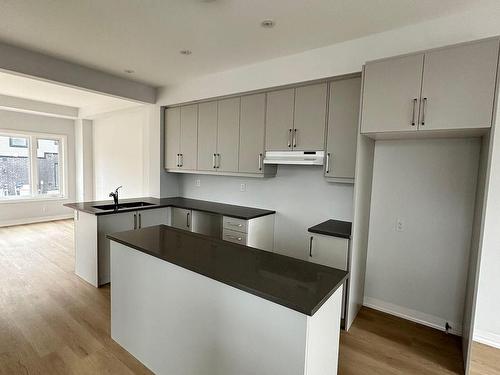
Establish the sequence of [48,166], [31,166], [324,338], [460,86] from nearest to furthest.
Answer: [324,338] → [460,86] → [31,166] → [48,166]

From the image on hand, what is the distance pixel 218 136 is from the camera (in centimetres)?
393

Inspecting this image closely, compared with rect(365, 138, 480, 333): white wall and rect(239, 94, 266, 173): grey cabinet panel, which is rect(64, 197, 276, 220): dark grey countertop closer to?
rect(239, 94, 266, 173): grey cabinet panel

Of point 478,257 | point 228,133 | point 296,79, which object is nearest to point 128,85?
point 228,133

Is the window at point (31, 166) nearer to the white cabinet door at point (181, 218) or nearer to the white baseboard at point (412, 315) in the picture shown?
the white cabinet door at point (181, 218)

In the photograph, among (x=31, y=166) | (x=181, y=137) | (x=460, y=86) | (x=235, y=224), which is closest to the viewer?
(x=460, y=86)

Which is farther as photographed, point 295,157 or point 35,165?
point 35,165

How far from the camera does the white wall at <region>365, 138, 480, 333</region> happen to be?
252 cm

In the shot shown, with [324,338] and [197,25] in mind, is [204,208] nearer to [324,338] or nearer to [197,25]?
[197,25]

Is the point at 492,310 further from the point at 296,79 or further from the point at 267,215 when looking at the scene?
the point at 296,79

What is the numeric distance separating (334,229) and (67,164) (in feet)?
22.7

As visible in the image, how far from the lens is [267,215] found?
11.9 ft

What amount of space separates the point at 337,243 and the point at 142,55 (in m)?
3.05

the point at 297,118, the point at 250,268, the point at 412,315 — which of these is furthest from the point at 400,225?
the point at 250,268

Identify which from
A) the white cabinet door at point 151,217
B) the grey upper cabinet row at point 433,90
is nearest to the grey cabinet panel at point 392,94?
the grey upper cabinet row at point 433,90
